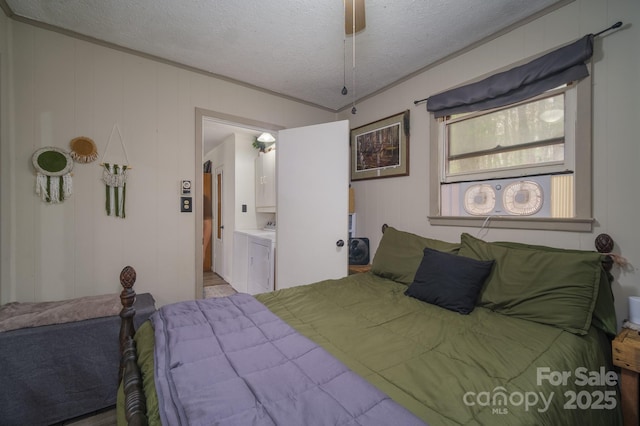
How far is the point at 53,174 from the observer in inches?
73.9

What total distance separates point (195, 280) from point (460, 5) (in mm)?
3017

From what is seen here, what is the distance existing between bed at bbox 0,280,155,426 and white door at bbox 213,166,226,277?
9.86ft

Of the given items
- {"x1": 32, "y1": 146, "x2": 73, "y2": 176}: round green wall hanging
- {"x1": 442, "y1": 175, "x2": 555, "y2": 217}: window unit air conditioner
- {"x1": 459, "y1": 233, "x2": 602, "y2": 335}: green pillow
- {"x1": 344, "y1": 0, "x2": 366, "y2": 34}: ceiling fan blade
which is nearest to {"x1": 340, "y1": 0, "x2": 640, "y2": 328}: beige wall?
{"x1": 442, "y1": 175, "x2": 555, "y2": 217}: window unit air conditioner

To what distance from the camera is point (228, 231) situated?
4.50 m

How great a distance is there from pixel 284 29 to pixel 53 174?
2.00 m

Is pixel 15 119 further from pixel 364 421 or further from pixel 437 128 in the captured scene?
pixel 437 128

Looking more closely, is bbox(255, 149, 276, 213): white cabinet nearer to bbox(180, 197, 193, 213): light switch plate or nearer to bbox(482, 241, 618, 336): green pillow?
bbox(180, 197, 193, 213): light switch plate

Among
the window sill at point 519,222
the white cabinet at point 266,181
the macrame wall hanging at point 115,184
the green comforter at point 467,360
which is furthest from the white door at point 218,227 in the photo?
the window sill at point 519,222

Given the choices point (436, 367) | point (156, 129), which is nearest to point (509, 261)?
point (436, 367)

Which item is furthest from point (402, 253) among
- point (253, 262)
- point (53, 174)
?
point (53, 174)

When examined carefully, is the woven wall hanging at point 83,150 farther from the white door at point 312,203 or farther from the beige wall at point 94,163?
the white door at point 312,203

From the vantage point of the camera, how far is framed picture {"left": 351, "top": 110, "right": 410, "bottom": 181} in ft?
8.56

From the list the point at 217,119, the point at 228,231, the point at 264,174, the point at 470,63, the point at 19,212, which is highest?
the point at 470,63

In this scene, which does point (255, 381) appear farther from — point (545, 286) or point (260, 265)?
point (260, 265)
